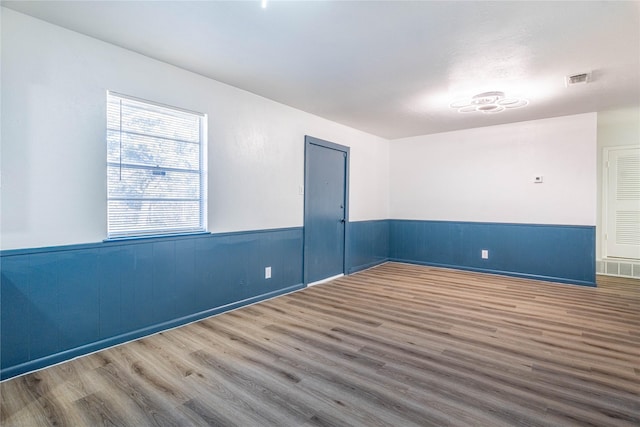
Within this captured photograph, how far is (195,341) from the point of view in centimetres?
268

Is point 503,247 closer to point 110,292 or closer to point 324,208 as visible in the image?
point 324,208

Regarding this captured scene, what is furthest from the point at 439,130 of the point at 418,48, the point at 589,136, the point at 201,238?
the point at 201,238

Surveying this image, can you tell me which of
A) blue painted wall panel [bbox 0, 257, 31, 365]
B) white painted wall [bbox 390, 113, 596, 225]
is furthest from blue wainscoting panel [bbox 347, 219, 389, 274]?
blue painted wall panel [bbox 0, 257, 31, 365]

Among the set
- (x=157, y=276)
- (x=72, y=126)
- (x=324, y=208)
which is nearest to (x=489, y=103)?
(x=324, y=208)

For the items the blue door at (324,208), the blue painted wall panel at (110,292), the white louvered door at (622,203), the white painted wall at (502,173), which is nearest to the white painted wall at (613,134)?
the white louvered door at (622,203)

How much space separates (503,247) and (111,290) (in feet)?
17.7

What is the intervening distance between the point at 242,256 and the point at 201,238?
57 centimetres

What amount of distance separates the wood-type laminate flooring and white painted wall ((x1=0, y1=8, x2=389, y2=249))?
1053 millimetres

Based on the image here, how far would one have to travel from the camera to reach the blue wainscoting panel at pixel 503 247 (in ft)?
15.0

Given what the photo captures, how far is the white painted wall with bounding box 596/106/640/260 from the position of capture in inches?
186

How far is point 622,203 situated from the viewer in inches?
199

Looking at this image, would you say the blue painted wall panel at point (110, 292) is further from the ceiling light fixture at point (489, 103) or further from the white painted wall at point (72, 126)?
the ceiling light fixture at point (489, 103)

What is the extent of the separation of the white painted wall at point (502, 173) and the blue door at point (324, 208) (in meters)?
1.67

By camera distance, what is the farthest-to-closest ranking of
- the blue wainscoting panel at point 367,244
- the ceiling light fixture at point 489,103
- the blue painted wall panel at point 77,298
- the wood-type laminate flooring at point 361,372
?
the blue wainscoting panel at point 367,244 → the ceiling light fixture at point 489,103 → the blue painted wall panel at point 77,298 → the wood-type laminate flooring at point 361,372
